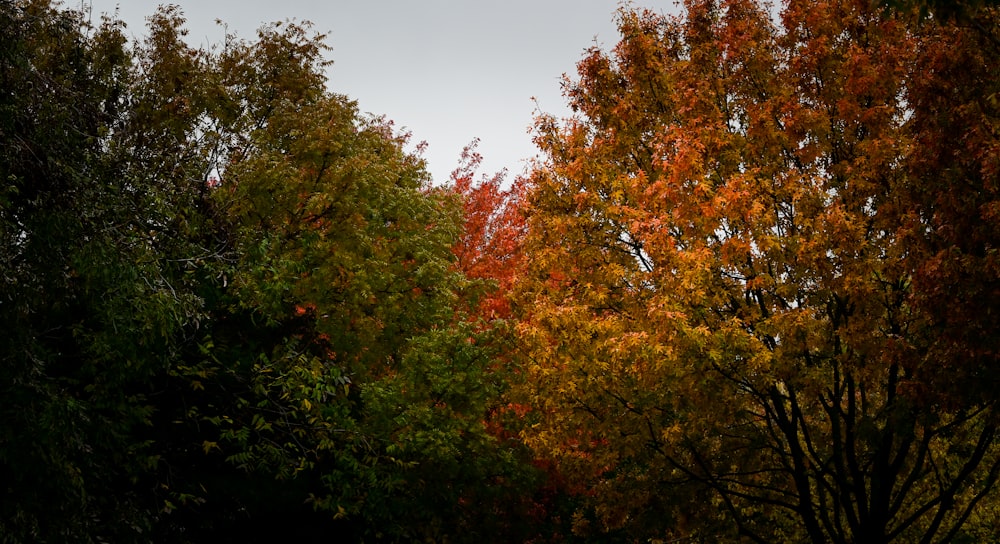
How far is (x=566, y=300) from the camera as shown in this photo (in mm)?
12531

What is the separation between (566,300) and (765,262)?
314 centimetres

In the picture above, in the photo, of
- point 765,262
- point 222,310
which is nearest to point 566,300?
point 765,262

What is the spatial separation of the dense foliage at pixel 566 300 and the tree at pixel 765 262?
5 cm

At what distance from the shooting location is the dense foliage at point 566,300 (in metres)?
7.91

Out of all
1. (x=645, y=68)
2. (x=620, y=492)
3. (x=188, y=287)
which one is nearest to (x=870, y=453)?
(x=620, y=492)

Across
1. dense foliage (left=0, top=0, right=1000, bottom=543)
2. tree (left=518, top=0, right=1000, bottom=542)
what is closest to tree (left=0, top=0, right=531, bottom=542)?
dense foliage (left=0, top=0, right=1000, bottom=543)

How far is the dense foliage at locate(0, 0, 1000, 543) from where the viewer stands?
7.91 meters

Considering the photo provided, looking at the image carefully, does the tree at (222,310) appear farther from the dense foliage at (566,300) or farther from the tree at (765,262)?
the tree at (765,262)

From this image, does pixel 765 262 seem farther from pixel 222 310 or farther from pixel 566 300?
pixel 222 310

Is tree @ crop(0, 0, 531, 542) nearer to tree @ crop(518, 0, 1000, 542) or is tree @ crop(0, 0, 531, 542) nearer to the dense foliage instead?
the dense foliage

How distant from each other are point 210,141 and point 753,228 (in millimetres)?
10085

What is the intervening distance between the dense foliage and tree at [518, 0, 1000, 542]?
0.05 meters

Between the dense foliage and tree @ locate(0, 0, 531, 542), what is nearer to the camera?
tree @ locate(0, 0, 531, 542)

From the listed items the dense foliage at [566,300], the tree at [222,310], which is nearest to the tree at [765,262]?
the dense foliage at [566,300]
